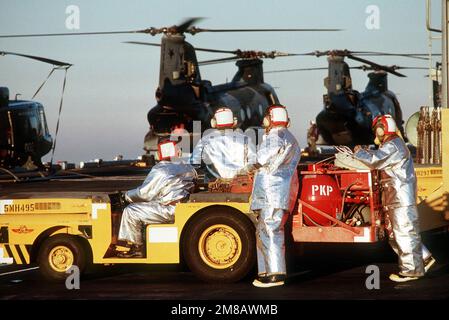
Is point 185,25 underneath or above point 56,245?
above

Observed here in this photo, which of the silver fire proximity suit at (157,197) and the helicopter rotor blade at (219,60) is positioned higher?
the helicopter rotor blade at (219,60)

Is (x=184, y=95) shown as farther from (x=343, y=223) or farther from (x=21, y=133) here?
(x=343, y=223)

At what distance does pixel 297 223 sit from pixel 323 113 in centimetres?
4018

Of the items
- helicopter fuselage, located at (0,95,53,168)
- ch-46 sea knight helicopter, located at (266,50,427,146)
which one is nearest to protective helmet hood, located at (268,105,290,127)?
helicopter fuselage, located at (0,95,53,168)

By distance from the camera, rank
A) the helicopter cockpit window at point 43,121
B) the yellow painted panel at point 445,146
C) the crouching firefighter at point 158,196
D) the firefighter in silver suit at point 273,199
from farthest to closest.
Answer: the helicopter cockpit window at point 43,121
the yellow painted panel at point 445,146
the crouching firefighter at point 158,196
the firefighter in silver suit at point 273,199

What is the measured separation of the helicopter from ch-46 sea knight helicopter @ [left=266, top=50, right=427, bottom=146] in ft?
52.6

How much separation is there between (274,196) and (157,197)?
5.70 feet

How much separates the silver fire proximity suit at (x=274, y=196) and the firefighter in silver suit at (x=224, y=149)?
259cm

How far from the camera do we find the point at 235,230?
1041cm

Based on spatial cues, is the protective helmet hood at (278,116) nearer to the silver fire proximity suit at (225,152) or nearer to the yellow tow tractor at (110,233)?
the yellow tow tractor at (110,233)

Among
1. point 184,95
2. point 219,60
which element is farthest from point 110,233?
point 219,60

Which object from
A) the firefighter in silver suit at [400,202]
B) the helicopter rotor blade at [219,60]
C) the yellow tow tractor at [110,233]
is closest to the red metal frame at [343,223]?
the firefighter in silver suit at [400,202]

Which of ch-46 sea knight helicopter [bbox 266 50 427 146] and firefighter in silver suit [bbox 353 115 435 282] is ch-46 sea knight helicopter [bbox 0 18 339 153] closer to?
ch-46 sea knight helicopter [bbox 266 50 427 146]

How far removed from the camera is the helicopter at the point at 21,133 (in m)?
37.3
